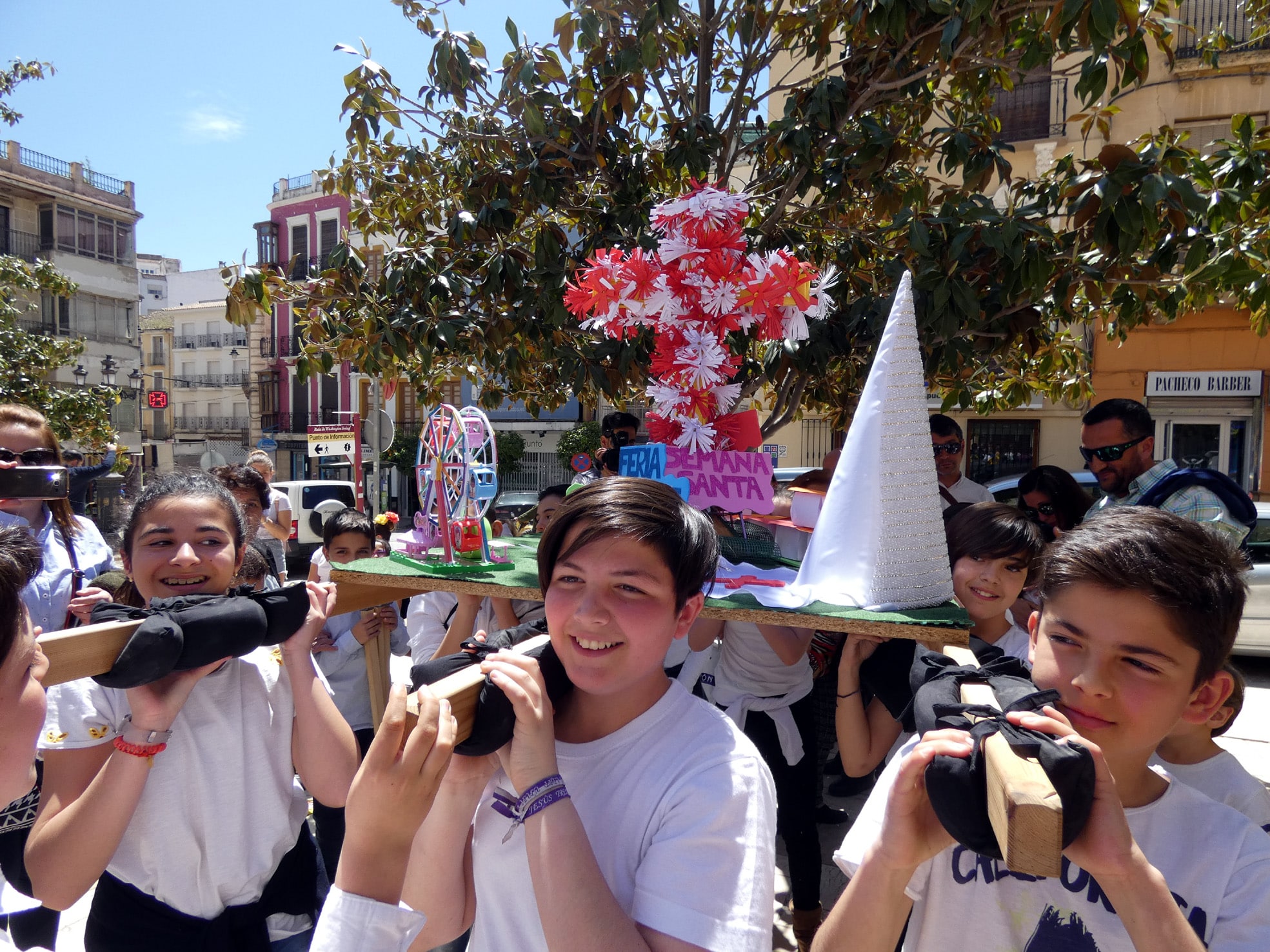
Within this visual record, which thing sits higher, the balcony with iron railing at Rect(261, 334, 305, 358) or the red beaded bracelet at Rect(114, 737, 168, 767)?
the balcony with iron railing at Rect(261, 334, 305, 358)

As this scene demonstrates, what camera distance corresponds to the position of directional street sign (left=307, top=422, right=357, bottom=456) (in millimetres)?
11359

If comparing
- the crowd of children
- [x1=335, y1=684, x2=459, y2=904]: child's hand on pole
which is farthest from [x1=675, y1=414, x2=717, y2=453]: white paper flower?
[x1=335, y1=684, x2=459, y2=904]: child's hand on pole

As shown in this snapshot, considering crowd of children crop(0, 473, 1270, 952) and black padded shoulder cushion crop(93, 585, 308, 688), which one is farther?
black padded shoulder cushion crop(93, 585, 308, 688)

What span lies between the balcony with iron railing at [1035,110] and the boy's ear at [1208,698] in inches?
607

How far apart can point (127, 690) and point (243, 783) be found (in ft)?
1.02

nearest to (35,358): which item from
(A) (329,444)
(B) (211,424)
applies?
(A) (329,444)

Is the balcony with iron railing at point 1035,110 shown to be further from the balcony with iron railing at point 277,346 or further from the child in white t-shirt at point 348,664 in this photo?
the balcony with iron railing at point 277,346

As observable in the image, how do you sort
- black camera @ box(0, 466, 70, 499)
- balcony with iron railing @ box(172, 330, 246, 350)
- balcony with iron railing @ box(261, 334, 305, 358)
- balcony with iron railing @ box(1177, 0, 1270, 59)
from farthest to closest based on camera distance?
balcony with iron railing @ box(172, 330, 246, 350) → balcony with iron railing @ box(261, 334, 305, 358) → balcony with iron railing @ box(1177, 0, 1270, 59) → black camera @ box(0, 466, 70, 499)

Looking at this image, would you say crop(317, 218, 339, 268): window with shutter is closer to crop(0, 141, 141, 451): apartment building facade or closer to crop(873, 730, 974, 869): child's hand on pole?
crop(0, 141, 141, 451): apartment building facade

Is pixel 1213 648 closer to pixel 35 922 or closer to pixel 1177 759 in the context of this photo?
pixel 1177 759

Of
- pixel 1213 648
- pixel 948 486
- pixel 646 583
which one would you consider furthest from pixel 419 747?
pixel 948 486

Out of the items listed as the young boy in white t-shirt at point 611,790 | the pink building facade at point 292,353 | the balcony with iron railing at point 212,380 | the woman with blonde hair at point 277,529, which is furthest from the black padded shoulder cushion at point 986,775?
the balcony with iron railing at point 212,380

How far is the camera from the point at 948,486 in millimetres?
4504

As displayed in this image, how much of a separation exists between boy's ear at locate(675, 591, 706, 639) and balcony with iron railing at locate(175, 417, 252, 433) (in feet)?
123
